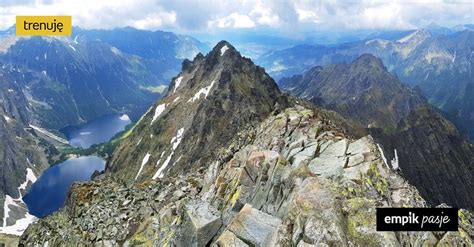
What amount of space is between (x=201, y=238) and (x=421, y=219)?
44.7ft

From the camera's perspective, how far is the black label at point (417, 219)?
2533cm

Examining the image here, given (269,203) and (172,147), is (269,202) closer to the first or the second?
(269,203)

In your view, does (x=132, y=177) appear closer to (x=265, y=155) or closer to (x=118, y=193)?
(x=118, y=193)

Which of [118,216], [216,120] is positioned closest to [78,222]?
[118,216]

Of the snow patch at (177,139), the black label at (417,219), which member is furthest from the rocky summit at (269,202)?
the snow patch at (177,139)

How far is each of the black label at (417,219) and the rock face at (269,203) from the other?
1.44 feet

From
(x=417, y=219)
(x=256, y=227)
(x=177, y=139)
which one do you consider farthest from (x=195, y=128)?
(x=417, y=219)

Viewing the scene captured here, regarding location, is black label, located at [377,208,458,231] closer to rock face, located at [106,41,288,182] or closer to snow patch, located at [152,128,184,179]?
rock face, located at [106,41,288,182]

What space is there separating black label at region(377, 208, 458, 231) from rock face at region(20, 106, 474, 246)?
1.44 feet

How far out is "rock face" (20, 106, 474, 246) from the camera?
984 inches

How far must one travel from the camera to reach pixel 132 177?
540 ft

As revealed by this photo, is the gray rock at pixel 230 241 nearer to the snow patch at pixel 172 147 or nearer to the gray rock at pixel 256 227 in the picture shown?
the gray rock at pixel 256 227

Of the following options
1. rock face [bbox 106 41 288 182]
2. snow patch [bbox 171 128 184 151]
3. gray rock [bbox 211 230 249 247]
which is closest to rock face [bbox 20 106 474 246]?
gray rock [bbox 211 230 249 247]

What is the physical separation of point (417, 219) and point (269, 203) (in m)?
9.29
